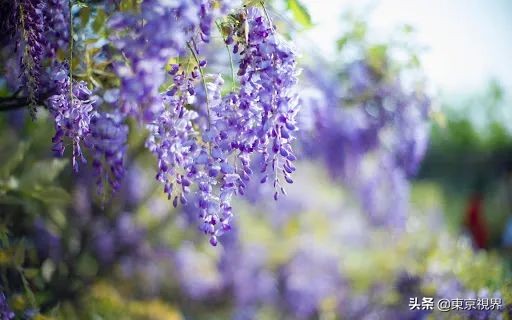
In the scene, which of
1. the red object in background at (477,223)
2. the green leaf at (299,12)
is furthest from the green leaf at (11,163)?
the red object in background at (477,223)

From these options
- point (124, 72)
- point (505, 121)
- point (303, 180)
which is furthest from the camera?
point (505, 121)

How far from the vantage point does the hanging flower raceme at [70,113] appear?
4.65 ft

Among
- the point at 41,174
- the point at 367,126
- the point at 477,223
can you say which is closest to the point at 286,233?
the point at 367,126

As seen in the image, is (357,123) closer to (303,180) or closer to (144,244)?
(144,244)

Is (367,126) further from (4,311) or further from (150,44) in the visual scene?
(150,44)

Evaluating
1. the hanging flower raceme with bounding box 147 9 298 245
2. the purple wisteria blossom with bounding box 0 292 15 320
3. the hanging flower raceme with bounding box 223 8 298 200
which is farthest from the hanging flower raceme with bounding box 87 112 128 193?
the purple wisteria blossom with bounding box 0 292 15 320

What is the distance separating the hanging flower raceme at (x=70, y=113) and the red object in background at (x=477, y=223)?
7894 mm

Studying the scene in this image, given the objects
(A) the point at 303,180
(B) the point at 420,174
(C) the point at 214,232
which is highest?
(B) the point at 420,174

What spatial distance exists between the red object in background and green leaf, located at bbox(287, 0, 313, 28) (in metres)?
7.44

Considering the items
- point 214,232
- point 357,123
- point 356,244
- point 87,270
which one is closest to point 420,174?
point 356,244

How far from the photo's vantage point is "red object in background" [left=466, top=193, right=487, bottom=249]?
855cm

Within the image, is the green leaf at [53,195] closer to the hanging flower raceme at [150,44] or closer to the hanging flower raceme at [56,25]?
the hanging flower raceme at [56,25]

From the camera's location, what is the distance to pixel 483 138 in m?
10.2

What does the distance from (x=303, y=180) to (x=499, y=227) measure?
15.7 feet
